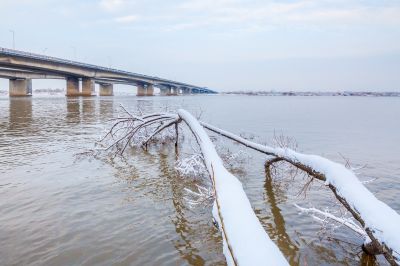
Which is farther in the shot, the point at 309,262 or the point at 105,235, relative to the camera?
the point at 105,235

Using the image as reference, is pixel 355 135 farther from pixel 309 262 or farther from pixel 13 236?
pixel 13 236

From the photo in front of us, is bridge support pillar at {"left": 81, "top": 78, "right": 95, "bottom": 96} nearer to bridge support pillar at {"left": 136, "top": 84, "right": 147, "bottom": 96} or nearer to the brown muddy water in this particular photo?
bridge support pillar at {"left": 136, "top": 84, "right": 147, "bottom": 96}

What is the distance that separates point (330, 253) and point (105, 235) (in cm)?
375

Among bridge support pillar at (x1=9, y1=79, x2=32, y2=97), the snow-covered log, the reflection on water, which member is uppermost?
bridge support pillar at (x1=9, y1=79, x2=32, y2=97)

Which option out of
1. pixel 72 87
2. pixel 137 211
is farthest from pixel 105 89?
pixel 137 211

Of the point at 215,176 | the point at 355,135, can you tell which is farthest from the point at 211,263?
the point at 355,135

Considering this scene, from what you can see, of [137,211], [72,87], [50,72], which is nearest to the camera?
[137,211]

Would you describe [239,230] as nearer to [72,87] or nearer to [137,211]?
[137,211]

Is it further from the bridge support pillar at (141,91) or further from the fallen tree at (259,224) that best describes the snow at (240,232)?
the bridge support pillar at (141,91)

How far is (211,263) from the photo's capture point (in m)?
4.69

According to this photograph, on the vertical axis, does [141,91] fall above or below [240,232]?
above

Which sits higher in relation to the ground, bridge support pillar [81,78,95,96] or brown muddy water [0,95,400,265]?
bridge support pillar [81,78,95,96]

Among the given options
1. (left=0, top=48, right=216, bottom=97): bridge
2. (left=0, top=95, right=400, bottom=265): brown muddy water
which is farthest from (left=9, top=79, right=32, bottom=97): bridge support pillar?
(left=0, top=95, right=400, bottom=265): brown muddy water

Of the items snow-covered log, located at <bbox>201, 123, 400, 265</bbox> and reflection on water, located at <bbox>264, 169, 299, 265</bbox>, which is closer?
snow-covered log, located at <bbox>201, 123, 400, 265</bbox>
